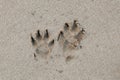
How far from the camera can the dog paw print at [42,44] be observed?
5.81 feet

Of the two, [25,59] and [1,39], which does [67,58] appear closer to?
[25,59]

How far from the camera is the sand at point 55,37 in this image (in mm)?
1776

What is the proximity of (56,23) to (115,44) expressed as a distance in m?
0.33

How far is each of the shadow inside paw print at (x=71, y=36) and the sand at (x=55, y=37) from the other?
0.02m

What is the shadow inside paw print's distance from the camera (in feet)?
5.84

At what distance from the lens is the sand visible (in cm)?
178

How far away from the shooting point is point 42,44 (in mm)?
1770

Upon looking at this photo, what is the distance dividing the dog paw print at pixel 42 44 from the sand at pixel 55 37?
0.08 feet

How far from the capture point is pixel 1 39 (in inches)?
71.1

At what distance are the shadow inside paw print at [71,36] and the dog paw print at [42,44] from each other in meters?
0.06

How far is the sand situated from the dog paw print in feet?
0.08

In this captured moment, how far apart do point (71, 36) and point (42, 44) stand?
15 cm

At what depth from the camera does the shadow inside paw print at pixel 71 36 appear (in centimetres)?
178

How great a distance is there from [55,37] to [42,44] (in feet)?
0.26
